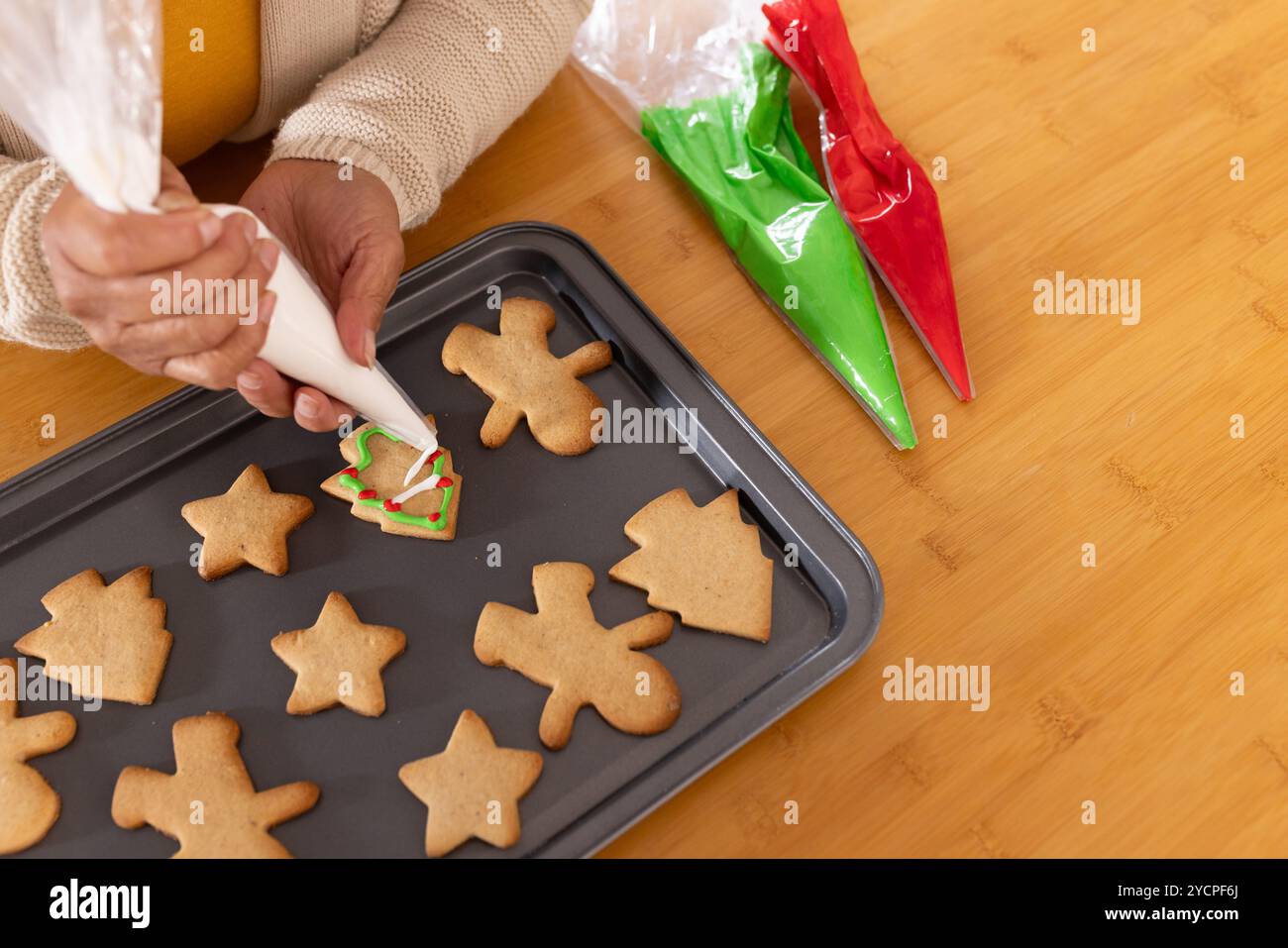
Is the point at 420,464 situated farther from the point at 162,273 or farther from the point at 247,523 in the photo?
the point at 162,273

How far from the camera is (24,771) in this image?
786mm

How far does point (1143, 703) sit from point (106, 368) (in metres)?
0.91

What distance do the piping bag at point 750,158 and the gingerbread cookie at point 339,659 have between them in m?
0.45

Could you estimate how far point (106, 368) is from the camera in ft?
3.18

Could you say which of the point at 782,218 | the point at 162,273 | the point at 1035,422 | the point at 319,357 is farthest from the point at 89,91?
the point at 1035,422

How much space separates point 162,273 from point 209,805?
376mm

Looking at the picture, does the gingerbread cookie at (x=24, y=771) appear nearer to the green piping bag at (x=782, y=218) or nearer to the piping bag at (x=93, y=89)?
the piping bag at (x=93, y=89)

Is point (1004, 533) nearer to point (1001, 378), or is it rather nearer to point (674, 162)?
point (1001, 378)

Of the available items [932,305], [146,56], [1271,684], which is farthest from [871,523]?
[146,56]

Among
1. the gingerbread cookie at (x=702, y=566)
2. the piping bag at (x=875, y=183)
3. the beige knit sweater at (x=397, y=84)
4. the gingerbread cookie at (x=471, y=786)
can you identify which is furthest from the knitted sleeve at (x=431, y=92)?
the gingerbread cookie at (x=471, y=786)

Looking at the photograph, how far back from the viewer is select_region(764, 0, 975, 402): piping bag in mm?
974

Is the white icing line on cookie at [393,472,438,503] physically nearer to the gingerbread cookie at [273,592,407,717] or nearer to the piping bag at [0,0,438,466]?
the gingerbread cookie at [273,592,407,717]

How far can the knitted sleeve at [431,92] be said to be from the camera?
0.92m

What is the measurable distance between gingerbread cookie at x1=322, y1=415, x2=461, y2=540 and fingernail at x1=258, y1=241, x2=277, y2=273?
22cm
